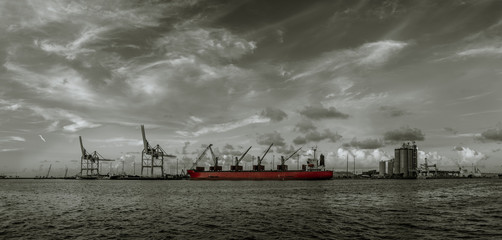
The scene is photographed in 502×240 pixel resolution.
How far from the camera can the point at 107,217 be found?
131ft

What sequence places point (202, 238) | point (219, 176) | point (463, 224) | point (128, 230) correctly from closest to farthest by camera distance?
point (202, 238) → point (128, 230) → point (463, 224) → point (219, 176)

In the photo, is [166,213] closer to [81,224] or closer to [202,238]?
[81,224]

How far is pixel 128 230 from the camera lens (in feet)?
103

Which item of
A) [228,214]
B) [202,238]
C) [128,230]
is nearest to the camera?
[202,238]

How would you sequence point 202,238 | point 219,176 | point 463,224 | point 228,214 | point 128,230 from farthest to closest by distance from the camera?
point 219,176 < point 228,214 < point 463,224 < point 128,230 < point 202,238

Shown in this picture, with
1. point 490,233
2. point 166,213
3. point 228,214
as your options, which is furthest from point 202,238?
point 490,233

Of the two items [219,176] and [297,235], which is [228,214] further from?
[219,176]

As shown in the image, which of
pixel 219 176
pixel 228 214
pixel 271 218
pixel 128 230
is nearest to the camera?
pixel 128 230

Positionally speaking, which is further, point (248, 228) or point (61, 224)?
point (61, 224)

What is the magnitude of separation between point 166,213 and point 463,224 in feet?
107

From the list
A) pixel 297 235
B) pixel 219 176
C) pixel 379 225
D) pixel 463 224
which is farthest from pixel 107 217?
pixel 219 176

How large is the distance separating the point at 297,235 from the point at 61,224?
23363 mm

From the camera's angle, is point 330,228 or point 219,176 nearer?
point 330,228

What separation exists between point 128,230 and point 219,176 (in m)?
160
